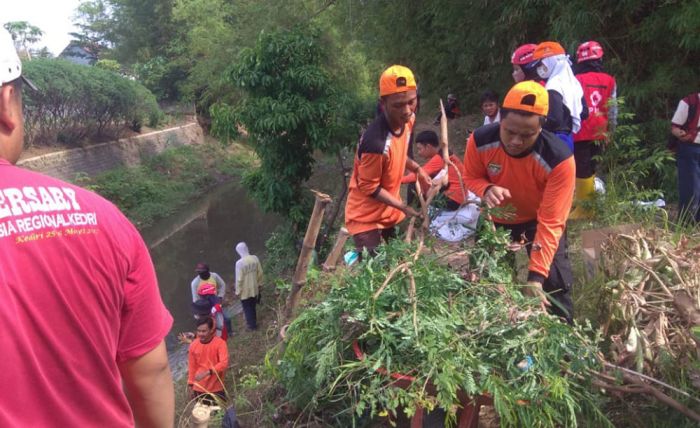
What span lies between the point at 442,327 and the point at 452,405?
31 centimetres

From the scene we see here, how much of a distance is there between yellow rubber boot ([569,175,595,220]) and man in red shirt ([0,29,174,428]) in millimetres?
3728

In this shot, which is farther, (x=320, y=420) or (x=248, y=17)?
(x=248, y=17)

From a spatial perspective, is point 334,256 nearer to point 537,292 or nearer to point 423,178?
point 423,178

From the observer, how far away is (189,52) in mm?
22828

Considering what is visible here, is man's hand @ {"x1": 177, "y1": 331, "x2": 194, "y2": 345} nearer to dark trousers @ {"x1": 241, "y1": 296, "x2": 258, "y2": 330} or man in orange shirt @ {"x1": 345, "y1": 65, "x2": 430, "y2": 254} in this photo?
man in orange shirt @ {"x1": 345, "y1": 65, "x2": 430, "y2": 254}

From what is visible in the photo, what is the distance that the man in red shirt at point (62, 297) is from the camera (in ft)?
3.52

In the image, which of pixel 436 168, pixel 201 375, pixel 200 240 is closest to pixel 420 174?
pixel 436 168

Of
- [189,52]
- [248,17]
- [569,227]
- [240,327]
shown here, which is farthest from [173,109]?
[569,227]

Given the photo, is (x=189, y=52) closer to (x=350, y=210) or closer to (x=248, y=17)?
(x=248, y=17)

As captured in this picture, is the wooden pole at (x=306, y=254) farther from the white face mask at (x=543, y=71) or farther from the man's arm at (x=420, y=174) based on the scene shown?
the white face mask at (x=543, y=71)

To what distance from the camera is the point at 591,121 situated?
14.1 ft

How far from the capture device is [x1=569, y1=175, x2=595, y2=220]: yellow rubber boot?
4211mm

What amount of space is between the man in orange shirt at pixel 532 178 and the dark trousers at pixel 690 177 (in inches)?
84.5

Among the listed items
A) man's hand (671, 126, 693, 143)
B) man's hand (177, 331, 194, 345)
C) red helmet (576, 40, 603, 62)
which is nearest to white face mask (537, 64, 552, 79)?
red helmet (576, 40, 603, 62)
